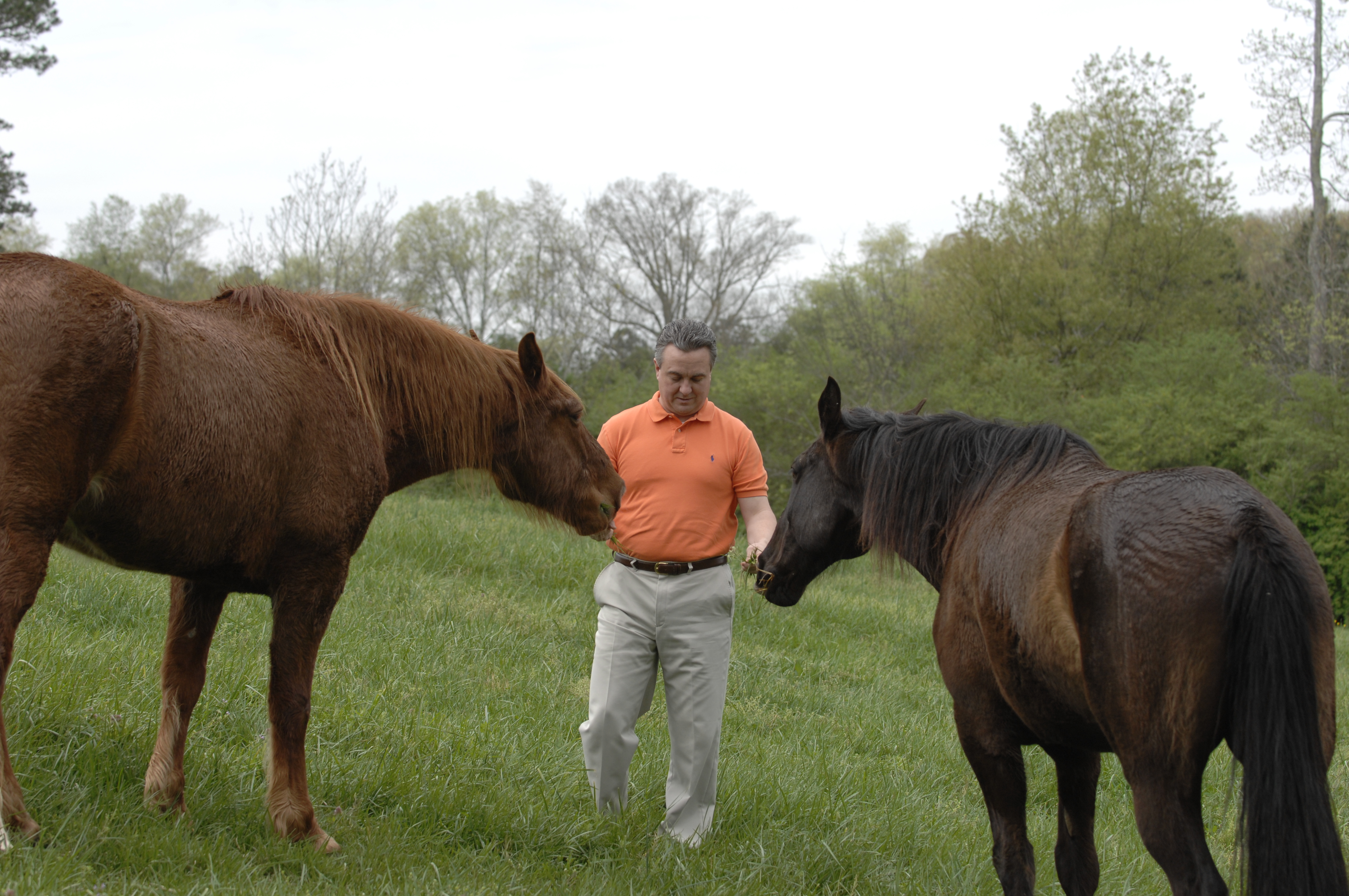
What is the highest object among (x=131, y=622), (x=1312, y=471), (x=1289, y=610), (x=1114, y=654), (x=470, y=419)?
(x=470, y=419)

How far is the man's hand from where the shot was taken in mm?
4402

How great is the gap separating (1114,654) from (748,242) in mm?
32621

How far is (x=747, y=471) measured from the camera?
4.27 metres

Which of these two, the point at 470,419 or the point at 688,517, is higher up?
the point at 470,419

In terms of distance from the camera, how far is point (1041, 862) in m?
4.52

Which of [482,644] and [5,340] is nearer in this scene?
[5,340]

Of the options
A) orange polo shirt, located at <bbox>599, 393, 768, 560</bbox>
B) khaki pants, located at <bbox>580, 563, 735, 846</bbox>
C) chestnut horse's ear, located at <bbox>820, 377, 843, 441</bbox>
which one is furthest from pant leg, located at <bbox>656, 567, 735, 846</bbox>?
chestnut horse's ear, located at <bbox>820, 377, 843, 441</bbox>

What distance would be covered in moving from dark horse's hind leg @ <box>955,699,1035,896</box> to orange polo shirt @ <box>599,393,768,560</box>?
1.27 m

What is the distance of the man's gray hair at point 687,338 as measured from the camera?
13.4 ft

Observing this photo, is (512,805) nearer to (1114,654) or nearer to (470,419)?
(470,419)

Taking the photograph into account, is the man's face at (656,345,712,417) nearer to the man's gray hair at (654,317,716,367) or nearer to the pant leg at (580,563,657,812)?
the man's gray hair at (654,317,716,367)

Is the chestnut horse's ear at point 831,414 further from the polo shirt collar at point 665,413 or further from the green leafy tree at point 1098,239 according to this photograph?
the green leafy tree at point 1098,239

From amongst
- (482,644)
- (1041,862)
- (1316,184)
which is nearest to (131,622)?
(482,644)

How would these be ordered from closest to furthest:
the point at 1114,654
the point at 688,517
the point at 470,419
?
the point at 1114,654 → the point at 470,419 → the point at 688,517
